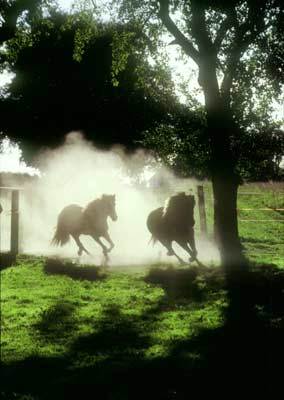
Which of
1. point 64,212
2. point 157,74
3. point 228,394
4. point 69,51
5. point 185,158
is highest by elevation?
point 69,51

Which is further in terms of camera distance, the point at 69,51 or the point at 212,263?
the point at 69,51

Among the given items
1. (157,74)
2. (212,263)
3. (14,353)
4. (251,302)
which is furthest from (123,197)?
(14,353)

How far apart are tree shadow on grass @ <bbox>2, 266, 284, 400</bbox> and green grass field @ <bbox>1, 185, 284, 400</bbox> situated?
0.05 ft

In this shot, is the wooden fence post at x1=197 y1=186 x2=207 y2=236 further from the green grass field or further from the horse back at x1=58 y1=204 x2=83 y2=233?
the green grass field

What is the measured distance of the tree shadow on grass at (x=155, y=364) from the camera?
6027mm

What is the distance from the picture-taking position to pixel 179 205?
16062 millimetres

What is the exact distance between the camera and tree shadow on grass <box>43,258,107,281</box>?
14.0 meters

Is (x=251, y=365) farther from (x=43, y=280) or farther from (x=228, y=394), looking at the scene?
(x=43, y=280)

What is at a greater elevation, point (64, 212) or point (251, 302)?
point (64, 212)

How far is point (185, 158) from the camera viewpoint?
2517cm

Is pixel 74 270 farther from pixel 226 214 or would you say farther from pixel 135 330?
pixel 135 330

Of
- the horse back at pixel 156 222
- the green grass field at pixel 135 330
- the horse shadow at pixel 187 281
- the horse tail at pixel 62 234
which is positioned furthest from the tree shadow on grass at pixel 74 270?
the horse back at pixel 156 222

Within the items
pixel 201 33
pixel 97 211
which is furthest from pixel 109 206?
pixel 201 33

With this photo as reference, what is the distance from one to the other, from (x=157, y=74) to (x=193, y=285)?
12289 mm
